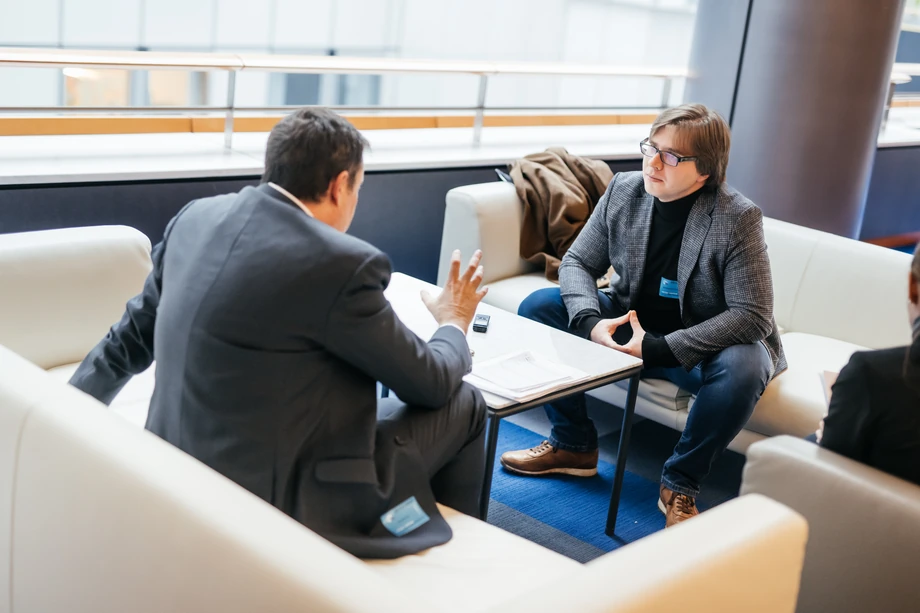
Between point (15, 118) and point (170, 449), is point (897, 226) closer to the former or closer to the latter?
point (15, 118)

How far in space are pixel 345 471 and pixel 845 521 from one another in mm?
932

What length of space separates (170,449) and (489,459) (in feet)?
3.00

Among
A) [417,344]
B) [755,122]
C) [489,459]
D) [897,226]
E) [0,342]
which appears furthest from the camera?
[897,226]

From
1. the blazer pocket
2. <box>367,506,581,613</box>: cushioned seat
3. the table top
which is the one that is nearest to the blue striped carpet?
the table top

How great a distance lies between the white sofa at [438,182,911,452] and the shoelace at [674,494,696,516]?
265 millimetres

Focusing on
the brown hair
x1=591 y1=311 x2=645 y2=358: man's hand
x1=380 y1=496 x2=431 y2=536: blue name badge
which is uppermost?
A: the brown hair

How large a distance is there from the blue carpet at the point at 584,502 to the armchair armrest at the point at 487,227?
81 cm

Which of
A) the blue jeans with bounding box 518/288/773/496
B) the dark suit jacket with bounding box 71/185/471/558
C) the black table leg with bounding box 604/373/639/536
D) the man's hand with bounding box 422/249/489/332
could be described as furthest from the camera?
the blue jeans with bounding box 518/288/773/496

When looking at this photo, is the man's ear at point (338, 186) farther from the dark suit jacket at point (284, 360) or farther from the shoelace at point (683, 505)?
the shoelace at point (683, 505)

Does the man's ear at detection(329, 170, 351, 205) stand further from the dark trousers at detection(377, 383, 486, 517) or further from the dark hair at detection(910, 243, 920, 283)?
the dark hair at detection(910, 243, 920, 283)

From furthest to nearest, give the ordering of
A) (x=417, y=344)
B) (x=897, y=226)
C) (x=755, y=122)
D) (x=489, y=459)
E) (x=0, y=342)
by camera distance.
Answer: (x=897, y=226) < (x=755, y=122) < (x=0, y=342) < (x=489, y=459) < (x=417, y=344)

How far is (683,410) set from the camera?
3096 mm

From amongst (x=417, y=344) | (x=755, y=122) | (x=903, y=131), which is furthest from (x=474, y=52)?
(x=417, y=344)

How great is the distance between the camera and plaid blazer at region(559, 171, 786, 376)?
2.92m
